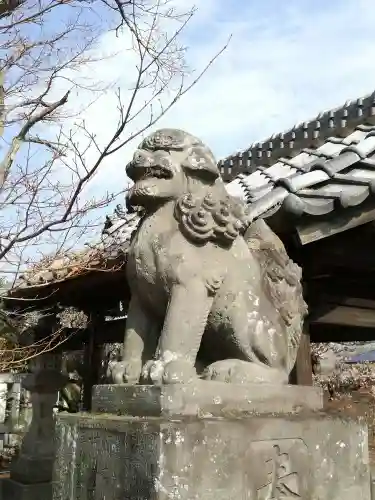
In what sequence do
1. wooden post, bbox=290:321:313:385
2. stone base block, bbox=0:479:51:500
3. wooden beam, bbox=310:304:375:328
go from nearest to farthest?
wooden post, bbox=290:321:313:385, wooden beam, bbox=310:304:375:328, stone base block, bbox=0:479:51:500

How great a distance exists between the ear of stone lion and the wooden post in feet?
3.19

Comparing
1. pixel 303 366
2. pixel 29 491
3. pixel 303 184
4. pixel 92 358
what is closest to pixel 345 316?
pixel 303 366

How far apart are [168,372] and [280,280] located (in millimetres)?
838

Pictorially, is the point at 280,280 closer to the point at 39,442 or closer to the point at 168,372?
the point at 168,372

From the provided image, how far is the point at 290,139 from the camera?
773 cm

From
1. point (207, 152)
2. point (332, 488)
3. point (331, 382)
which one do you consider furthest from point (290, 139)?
point (331, 382)

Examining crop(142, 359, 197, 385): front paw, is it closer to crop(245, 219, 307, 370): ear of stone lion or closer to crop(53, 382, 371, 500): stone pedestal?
crop(53, 382, 371, 500): stone pedestal

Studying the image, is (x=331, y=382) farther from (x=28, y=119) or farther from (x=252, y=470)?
(x=252, y=470)

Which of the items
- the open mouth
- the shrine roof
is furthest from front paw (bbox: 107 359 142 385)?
the shrine roof

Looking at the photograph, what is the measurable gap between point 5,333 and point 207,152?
179 inches

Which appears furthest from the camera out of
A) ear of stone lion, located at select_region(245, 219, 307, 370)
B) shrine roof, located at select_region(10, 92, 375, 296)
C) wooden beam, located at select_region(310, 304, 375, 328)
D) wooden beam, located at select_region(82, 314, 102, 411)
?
wooden beam, located at select_region(82, 314, 102, 411)

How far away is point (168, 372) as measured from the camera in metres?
2.25

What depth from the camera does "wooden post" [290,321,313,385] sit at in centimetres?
374

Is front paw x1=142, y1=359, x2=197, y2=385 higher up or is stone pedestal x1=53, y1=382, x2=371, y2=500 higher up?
front paw x1=142, y1=359, x2=197, y2=385
